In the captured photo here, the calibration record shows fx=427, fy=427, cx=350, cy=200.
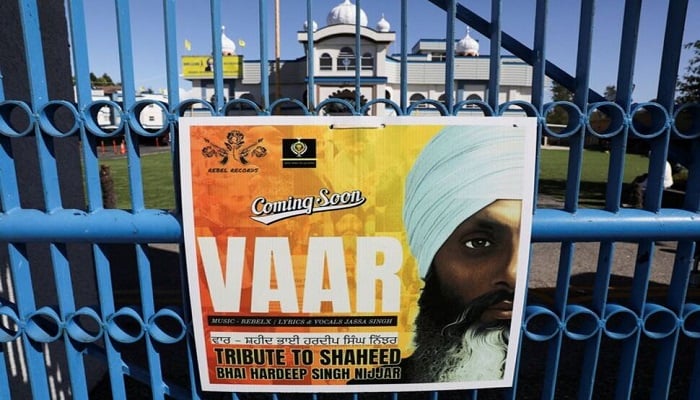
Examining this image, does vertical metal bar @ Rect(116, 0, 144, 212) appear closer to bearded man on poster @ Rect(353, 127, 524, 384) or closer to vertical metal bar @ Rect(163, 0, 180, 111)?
vertical metal bar @ Rect(163, 0, 180, 111)

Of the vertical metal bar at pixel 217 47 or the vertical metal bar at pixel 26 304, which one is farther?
the vertical metal bar at pixel 26 304

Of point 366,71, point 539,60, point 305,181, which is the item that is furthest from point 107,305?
point 366,71

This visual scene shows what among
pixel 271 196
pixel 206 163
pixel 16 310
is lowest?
pixel 16 310

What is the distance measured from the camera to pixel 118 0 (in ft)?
5.39

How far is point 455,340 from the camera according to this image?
178 centimetres

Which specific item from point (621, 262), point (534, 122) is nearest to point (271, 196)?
point (534, 122)

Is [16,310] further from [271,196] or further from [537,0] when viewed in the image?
[537,0]

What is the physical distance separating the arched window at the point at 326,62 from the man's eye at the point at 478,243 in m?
27.7

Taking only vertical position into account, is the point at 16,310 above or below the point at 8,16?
below

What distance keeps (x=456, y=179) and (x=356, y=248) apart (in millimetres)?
470

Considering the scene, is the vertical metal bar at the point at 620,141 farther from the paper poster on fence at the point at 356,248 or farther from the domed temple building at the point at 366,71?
the domed temple building at the point at 366,71

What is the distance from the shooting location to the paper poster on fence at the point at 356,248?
1.60 meters

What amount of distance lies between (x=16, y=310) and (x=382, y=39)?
27648 mm

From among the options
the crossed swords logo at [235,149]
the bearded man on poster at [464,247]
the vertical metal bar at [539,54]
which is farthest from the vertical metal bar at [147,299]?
A: the vertical metal bar at [539,54]
